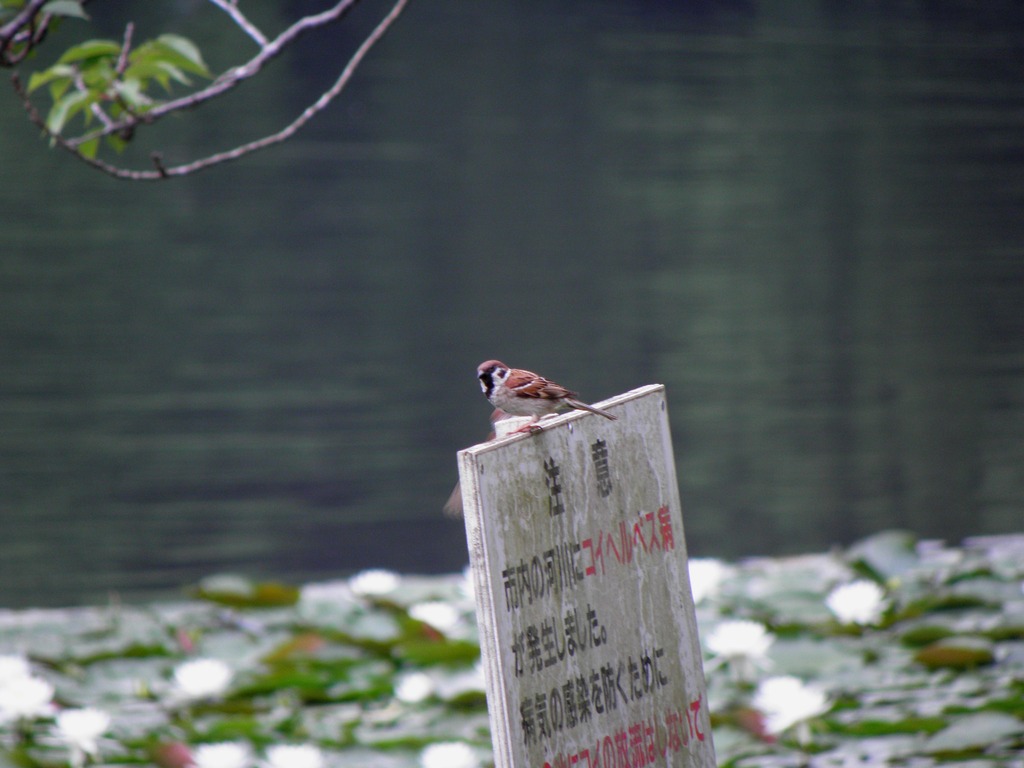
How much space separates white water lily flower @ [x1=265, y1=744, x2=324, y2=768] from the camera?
226cm

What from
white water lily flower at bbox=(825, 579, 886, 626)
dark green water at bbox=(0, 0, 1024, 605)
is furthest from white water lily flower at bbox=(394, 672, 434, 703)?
dark green water at bbox=(0, 0, 1024, 605)

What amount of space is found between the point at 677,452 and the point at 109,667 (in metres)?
3.24

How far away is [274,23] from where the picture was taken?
7.02m

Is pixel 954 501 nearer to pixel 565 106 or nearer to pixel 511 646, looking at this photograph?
pixel 565 106

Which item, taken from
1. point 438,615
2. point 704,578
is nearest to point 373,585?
point 438,615

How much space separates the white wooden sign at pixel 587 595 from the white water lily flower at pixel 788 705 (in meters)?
0.65

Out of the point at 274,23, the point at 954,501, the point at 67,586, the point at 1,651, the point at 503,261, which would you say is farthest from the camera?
the point at 274,23

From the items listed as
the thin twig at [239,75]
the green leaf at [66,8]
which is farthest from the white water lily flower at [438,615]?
the green leaf at [66,8]

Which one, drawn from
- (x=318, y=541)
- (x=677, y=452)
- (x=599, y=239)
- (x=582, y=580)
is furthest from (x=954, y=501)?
(x=582, y=580)

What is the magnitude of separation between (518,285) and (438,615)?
11.2 ft

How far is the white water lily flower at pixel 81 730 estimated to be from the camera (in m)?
2.33

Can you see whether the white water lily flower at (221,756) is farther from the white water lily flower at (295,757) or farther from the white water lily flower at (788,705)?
the white water lily flower at (788,705)

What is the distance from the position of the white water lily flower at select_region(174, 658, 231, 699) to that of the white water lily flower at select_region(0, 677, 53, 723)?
0.29 meters

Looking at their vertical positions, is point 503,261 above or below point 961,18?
below
